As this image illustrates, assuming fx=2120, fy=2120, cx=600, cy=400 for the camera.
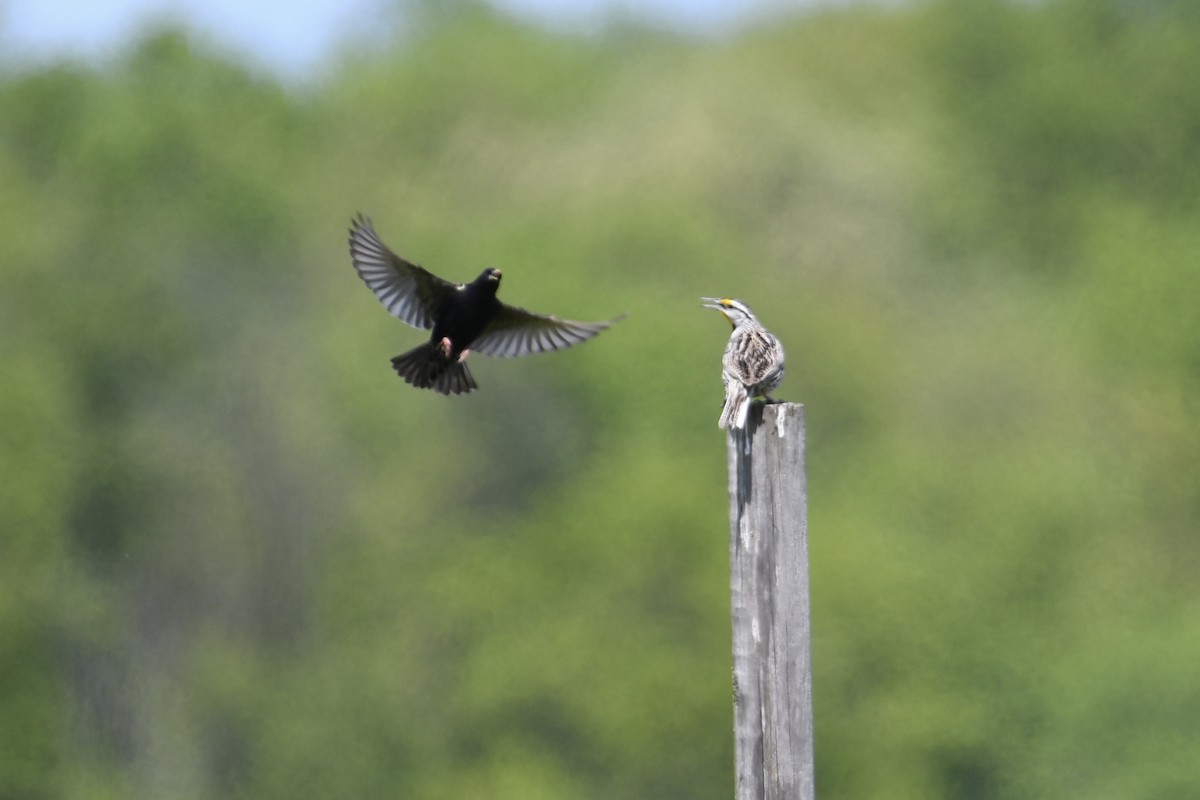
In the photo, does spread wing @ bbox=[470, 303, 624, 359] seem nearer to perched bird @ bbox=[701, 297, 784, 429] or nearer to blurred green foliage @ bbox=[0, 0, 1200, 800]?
perched bird @ bbox=[701, 297, 784, 429]

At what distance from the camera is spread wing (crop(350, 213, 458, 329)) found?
38.2 ft

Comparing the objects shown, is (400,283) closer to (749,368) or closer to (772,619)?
(749,368)

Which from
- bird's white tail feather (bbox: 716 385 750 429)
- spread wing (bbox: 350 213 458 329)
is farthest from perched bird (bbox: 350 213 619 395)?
bird's white tail feather (bbox: 716 385 750 429)

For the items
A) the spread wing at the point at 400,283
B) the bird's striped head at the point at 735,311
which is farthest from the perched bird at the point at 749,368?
the spread wing at the point at 400,283

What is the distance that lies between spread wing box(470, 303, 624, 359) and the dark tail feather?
233 mm

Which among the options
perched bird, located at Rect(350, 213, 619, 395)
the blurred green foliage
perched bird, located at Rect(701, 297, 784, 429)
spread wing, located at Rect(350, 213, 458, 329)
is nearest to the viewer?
perched bird, located at Rect(701, 297, 784, 429)

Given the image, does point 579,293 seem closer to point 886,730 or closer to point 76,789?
point 886,730

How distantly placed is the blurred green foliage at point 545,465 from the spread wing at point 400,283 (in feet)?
90.4

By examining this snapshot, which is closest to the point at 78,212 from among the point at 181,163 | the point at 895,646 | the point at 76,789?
the point at 181,163

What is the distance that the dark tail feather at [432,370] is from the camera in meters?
11.5

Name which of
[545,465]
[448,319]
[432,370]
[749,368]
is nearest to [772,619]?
[749,368]

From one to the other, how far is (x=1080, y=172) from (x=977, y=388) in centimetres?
1703

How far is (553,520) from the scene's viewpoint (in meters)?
47.0

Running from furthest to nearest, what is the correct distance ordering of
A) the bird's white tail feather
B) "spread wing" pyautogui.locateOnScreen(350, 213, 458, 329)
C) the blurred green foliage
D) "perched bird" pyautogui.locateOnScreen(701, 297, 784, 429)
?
the blurred green foliage < "spread wing" pyautogui.locateOnScreen(350, 213, 458, 329) < "perched bird" pyautogui.locateOnScreen(701, 297, 784, 429) < the bird's white tail feather
